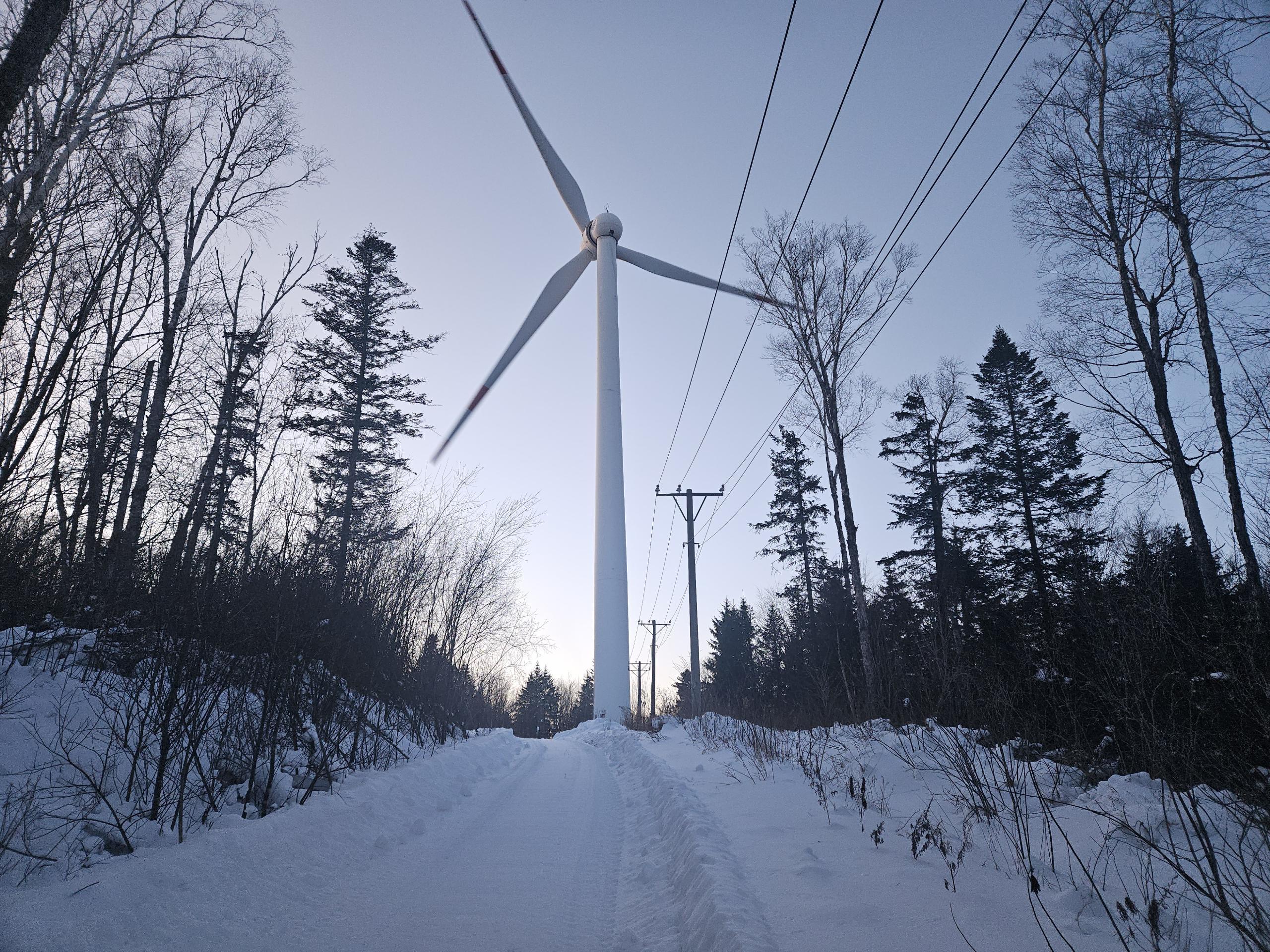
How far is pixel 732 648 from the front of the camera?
161 feet

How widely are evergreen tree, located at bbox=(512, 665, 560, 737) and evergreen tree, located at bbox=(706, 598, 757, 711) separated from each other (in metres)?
16.4

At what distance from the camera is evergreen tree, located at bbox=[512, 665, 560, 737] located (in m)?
59.5

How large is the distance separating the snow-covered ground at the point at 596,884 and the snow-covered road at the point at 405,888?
0.02 meters

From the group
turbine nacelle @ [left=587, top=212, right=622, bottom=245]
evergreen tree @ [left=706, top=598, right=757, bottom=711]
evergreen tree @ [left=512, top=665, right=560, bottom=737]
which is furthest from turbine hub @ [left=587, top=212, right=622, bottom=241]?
evergreen tree @ [left=512, top=665, right=560, bottom=737]

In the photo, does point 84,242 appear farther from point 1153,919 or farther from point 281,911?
point 1153,919

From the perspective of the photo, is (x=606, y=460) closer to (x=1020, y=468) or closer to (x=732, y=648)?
(x=1020, y=468)

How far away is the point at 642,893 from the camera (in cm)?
419

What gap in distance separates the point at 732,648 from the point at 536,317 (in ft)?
116

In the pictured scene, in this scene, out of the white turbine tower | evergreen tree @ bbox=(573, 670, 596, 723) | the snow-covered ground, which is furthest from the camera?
evergreen tree @ bbox=(573, 670, 596, 723)

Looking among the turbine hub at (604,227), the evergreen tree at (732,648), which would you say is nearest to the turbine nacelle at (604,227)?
the turbine hub at (604,227)

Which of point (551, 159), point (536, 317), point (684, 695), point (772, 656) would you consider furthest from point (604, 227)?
point (684, 695)

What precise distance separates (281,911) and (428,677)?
7.52 metres

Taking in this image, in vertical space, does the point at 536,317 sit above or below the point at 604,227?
below

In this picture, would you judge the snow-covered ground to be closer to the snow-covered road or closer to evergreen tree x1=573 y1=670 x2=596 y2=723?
the snow-covered road
